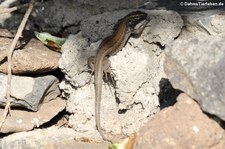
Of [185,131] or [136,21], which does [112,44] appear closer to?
[136,21]

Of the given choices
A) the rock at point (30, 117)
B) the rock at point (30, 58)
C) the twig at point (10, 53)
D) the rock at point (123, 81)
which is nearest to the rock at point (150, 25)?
the rock at point (123, 81)

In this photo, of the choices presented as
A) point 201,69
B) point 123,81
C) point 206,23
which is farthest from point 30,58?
point 201,69

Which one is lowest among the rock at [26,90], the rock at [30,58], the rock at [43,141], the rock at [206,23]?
the rock at [43,141]

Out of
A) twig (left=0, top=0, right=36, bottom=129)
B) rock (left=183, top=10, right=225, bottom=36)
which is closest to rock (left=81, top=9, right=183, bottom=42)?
rock (left=183, top=10, right=225, bottom=36)

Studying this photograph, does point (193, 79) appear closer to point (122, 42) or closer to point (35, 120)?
point (122, 42)

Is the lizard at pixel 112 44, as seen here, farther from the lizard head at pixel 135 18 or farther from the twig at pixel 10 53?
the twig at pixel 10 53

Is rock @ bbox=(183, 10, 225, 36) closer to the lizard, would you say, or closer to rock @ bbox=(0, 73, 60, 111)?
the lizard
